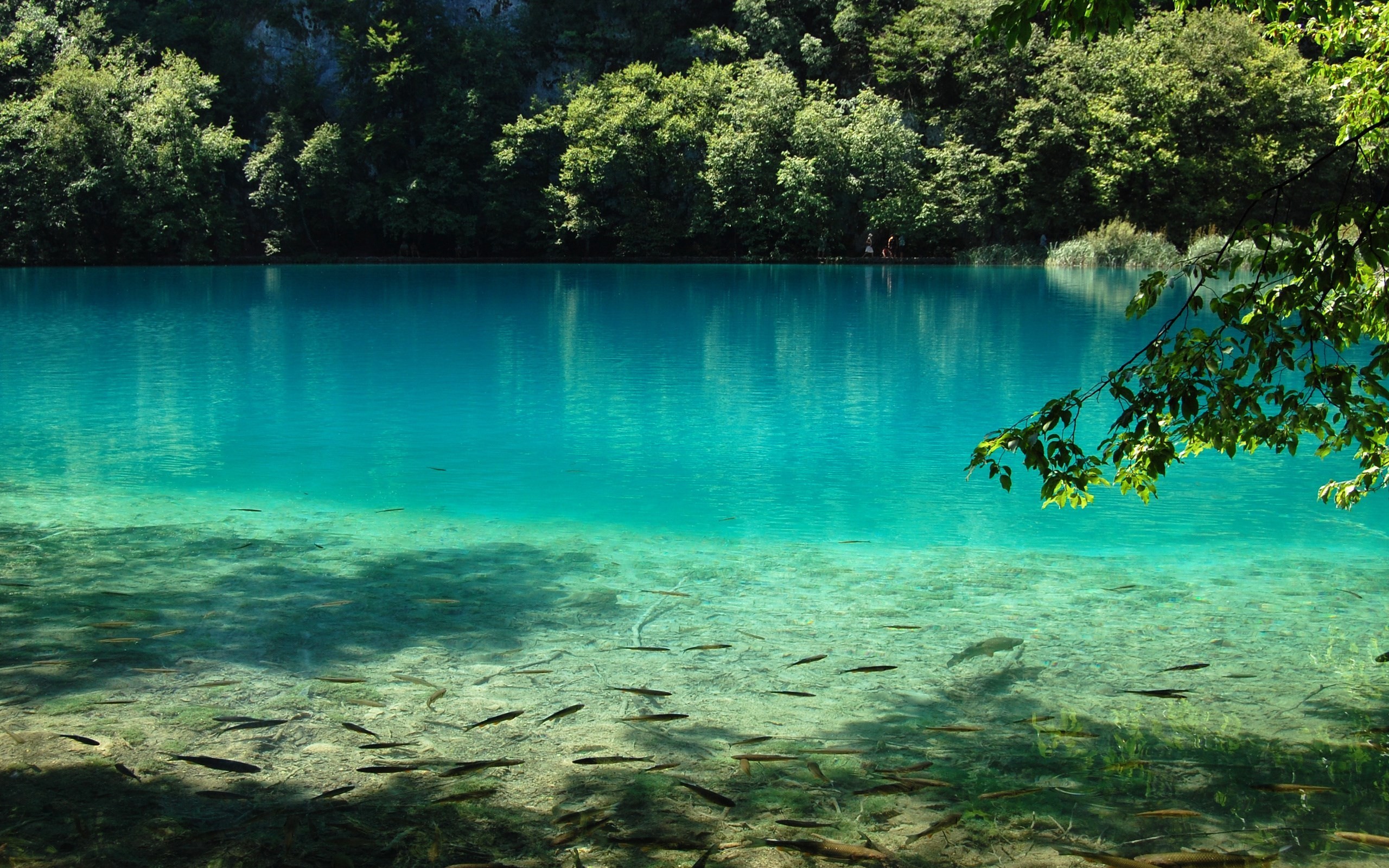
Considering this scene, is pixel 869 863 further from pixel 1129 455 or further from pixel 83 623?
pixel 83 623

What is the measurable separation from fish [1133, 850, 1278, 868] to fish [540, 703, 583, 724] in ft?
7.30

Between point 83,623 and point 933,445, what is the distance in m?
7.98

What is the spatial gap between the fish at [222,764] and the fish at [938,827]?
2230mm

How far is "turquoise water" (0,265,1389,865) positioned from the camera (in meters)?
3.66

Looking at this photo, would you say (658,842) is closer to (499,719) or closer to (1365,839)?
(499,719)

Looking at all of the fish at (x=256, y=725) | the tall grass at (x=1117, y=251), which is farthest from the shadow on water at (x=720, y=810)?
the tall grass at (x=1117, y=251)

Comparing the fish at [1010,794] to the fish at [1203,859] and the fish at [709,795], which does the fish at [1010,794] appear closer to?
the fish at [1203,859]

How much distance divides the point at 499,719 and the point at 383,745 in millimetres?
499

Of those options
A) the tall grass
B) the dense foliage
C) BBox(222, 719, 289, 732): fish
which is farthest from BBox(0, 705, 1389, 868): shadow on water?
the tall grass

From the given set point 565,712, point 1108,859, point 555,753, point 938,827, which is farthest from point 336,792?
point 1108,859

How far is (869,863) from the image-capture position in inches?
128

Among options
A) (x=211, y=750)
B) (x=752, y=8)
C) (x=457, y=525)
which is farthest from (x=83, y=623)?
(x=752, y=8)

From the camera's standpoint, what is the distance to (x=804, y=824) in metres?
3.51

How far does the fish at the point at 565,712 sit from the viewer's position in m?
4.52
